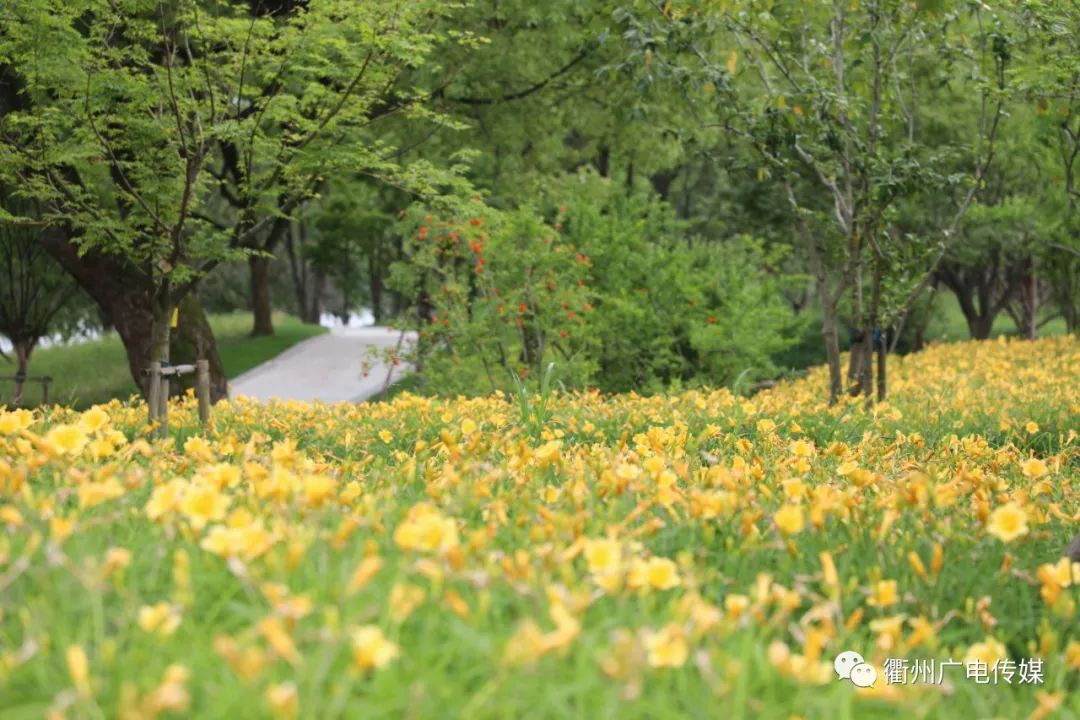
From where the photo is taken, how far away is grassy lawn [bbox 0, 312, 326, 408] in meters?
19.5

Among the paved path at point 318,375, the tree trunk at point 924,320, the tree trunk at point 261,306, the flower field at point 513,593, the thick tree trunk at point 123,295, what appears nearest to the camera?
the flower field at point 513,593

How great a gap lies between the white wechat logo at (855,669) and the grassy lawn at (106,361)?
17.0 metres

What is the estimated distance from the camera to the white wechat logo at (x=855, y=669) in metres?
2.02

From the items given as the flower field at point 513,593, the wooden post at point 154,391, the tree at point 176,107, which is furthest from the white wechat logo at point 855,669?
the tree at point 176,107

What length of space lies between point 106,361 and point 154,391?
1889cm

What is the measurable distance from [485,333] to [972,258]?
40.2ft

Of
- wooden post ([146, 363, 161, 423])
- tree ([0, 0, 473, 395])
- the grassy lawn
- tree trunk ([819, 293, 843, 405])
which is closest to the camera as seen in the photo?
wooden post ([146, 363, 161, 423])

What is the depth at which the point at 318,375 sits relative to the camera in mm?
20859

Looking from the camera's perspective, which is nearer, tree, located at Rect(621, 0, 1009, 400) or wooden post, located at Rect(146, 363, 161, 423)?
wooden post, located at Rect(146, 363, 161, 423)

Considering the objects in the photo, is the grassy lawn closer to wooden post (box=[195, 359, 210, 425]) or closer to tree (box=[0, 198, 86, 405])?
tree (box=[0, 198, 86, 405])

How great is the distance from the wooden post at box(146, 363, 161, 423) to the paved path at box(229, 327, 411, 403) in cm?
1083

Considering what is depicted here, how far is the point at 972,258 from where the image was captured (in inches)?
806

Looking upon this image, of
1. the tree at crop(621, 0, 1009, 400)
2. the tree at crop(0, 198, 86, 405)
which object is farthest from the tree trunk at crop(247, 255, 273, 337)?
the tree at crop(621, 0, 1009, 400)

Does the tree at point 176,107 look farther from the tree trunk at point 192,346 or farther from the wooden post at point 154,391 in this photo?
the tree trunk at point 192,346
